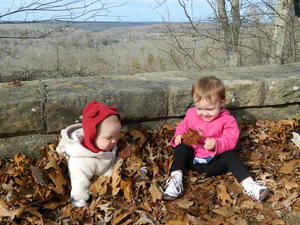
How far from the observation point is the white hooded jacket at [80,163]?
217 centimetres

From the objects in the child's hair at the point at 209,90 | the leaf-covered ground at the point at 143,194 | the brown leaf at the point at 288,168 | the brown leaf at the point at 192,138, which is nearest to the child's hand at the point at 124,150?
the leaf-covered ground at the point at 143,194

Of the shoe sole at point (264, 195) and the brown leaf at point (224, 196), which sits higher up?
the shoe sole at point (264, 195)

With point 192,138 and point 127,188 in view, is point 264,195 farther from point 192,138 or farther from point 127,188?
point 127,188

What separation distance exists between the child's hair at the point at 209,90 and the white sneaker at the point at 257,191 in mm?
780

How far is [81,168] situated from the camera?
2.22m

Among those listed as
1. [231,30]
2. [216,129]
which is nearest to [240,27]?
[231,30]

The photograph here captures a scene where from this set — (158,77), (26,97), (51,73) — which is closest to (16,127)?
(26,97)

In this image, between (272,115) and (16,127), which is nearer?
(16,127)

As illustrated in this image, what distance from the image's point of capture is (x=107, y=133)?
2.22 metres

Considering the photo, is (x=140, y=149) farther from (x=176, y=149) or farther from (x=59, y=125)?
(x=59, y=125)

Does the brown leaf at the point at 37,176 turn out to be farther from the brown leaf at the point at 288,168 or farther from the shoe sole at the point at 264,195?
the brown leaf at the point at 288,168

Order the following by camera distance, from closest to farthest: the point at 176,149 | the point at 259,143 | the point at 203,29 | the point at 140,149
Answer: the point at 176,149, the point at 140,149, the point at 259,143, the point at 203,29

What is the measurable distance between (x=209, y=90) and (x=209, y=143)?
1.49 feet

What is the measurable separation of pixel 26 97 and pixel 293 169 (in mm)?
2503
